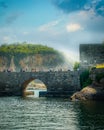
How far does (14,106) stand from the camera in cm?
7281

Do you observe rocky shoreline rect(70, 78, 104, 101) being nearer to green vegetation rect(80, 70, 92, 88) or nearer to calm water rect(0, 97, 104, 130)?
green vegetation rect(80, 70, 92, 88)

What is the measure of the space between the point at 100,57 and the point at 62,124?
61849 millimetres

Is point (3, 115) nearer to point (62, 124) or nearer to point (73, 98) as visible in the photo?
point (62, 124)

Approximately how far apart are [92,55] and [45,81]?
1541 centimetres

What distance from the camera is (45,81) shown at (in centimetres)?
10525

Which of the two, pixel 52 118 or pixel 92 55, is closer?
pixel 52 118

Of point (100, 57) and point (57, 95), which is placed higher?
point (100, 57)

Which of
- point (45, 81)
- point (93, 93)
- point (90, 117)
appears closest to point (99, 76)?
point (93, 93)

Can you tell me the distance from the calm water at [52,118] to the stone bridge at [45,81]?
3008cm

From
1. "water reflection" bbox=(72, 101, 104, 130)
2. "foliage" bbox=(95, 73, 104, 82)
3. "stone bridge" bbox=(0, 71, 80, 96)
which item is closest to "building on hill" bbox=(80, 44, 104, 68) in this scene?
"stone bridge" bbox=(0, 71, 80, 96)

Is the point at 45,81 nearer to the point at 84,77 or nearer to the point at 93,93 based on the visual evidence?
the point at 84,77

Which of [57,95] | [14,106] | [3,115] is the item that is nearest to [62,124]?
[3,115]

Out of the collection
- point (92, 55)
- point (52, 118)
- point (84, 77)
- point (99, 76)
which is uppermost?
point (92, 55)

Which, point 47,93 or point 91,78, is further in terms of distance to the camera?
point 47,93
